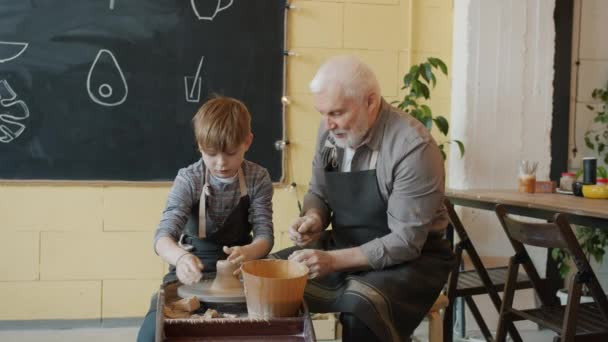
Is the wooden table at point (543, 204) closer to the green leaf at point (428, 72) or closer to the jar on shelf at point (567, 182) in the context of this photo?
the jar on shelf at point (567, 182)

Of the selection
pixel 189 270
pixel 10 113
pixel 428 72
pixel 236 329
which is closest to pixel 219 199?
pixel 189 270

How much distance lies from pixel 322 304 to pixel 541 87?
2.06m

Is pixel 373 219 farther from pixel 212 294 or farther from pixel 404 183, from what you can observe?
pixel 212 294

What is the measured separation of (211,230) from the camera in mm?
1707

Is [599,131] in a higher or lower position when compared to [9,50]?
lower

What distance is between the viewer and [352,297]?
4.41 ft

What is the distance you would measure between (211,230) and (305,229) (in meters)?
0.30

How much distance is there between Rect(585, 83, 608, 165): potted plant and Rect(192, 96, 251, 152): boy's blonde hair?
7.51 feet

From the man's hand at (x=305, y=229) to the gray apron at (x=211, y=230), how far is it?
0.59 feet

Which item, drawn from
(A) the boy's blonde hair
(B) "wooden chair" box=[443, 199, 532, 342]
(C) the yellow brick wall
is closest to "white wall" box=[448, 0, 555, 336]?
(C) the yellow brick wall

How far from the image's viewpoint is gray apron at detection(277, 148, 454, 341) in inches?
53.1

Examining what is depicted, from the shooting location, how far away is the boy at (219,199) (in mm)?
1565

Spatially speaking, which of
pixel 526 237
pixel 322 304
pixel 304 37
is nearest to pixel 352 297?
pixel 322 304

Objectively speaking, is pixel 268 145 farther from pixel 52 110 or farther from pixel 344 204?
pixel 344 204
